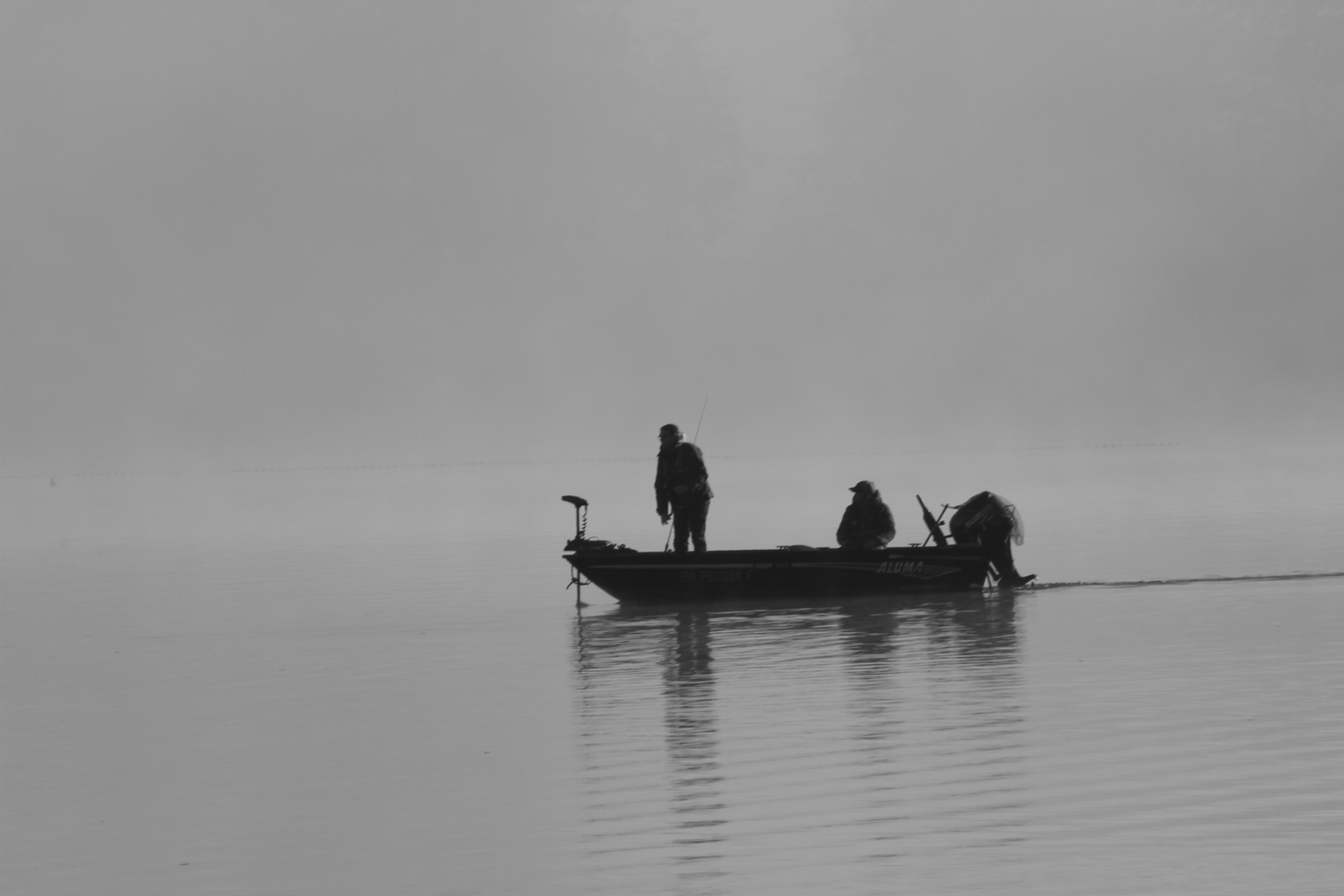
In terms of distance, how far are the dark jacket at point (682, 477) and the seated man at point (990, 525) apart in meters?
3.18

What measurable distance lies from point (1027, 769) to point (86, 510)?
3081 inches

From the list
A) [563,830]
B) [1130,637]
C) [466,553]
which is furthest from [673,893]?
[466,553]

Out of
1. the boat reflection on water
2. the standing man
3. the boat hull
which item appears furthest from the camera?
the standing man

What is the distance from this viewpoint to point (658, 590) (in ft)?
89.9

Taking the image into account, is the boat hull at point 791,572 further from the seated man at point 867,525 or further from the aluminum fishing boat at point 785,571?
the seated man at point 867,525

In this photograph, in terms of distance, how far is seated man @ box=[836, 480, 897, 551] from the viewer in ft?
88.5

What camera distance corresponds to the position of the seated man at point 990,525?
27125 millimetres

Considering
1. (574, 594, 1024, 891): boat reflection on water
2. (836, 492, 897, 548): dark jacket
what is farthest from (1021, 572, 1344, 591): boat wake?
(574, 594, 1024, 891): boat reflection on water

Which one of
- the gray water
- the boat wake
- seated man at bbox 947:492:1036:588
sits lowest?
the gray water

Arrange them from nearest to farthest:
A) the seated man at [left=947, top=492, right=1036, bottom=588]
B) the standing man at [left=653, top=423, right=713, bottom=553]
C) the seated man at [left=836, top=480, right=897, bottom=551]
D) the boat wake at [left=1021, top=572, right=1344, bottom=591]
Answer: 1. the seated man at [left=836, top=480, right=897, bottom=551]
2. the seated man at [left=947, top=492, right=1036, bottom=588]
3. the standing man at [left=653, top=423, right=713, bottom=553]
4. the boat wake at [left=1021, top=572, right=1344, bottom=591]

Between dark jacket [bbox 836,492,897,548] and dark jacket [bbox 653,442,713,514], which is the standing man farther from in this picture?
dark jacket [bbox 836,492,897,548]

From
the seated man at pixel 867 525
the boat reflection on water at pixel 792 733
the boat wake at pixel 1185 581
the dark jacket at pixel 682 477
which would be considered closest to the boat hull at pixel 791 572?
the seated man at pixel 867 525

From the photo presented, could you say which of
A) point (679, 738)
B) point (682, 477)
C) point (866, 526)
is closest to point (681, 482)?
point (682, 477)

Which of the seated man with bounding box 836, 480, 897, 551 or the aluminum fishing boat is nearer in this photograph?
the aluminum fishing boat
